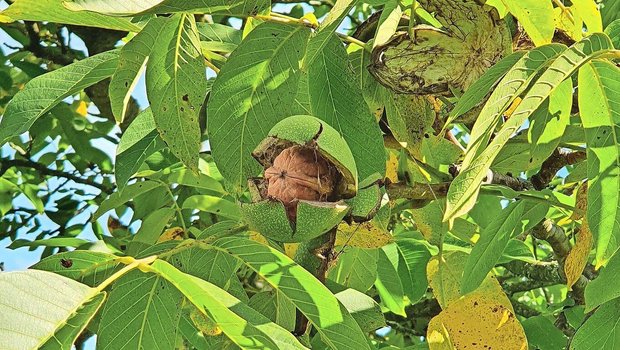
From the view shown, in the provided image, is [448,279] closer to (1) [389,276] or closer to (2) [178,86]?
(1) [389,276]

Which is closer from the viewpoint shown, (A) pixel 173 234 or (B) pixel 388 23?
(B) pixel 388 23

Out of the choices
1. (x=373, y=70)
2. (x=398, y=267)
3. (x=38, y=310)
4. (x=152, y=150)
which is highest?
(x=373, y=70)

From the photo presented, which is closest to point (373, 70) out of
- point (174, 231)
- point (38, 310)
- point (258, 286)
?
point (38, 310)

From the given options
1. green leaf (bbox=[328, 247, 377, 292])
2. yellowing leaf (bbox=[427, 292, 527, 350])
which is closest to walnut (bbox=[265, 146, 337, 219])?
yellowing leaf (bbox=[427, 292, 527, 350])

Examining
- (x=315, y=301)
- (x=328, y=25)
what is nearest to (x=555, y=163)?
(x=315, y=301)

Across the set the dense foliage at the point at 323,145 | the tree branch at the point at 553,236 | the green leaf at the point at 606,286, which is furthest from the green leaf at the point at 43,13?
the tree branch at the point at 553,236

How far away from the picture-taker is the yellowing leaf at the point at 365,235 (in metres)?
1.66

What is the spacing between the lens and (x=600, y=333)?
1.40 m

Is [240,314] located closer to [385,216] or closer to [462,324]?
[385,216]

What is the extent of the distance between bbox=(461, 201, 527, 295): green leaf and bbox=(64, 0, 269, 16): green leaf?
1.92 feet

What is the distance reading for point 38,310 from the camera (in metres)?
1.03

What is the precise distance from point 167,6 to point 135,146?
651 millimetres

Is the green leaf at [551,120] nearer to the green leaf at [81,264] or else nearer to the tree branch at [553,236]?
the tree branch at [553,236]

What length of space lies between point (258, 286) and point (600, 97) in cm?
201
